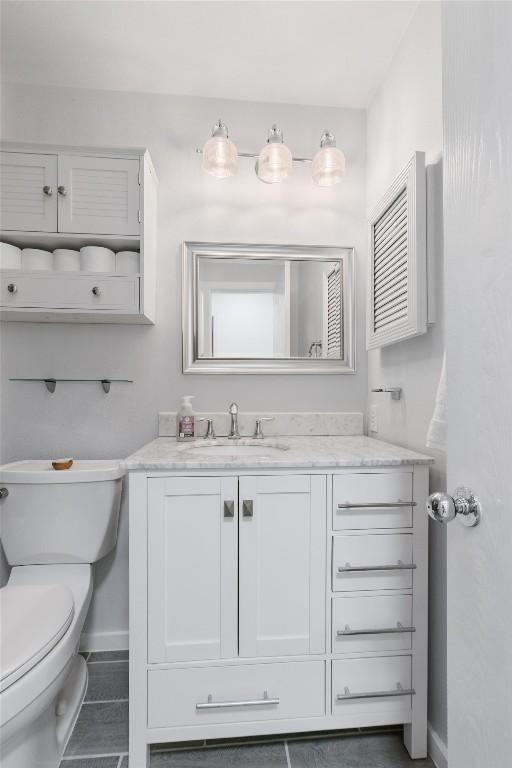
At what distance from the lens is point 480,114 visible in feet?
2.09

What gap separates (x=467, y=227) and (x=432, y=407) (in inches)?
34.7

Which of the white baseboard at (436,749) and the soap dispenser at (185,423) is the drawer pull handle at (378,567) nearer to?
the white baseboard at (436,749)

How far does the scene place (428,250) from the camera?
1.39 m

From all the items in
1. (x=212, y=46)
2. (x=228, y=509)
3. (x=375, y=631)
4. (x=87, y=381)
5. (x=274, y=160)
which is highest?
(x=212, y=46)

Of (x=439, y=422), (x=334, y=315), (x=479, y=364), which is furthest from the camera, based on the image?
(x=334, y=315)

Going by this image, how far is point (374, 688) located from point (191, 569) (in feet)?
2.24

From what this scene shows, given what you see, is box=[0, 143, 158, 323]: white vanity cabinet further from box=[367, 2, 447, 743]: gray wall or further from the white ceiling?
box=[367, 2, 447, 743]: gray wall

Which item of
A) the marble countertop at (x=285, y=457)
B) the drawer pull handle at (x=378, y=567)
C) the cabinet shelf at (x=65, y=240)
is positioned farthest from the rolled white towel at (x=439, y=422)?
the cabinet shelf at (x=65, y=240)

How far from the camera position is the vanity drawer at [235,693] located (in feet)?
4.20

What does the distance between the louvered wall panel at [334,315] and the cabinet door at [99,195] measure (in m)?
0.93

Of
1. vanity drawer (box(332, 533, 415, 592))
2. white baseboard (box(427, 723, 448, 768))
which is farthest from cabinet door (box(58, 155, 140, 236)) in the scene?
white baseboard (box(427, 723, 448, 768))

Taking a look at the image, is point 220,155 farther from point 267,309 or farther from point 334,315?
point 334,315

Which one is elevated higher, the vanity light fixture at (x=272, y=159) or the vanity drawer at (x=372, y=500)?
the vanity light fixture at (x=272, y=159)

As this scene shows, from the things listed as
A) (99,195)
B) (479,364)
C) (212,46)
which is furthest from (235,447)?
(212,46)
